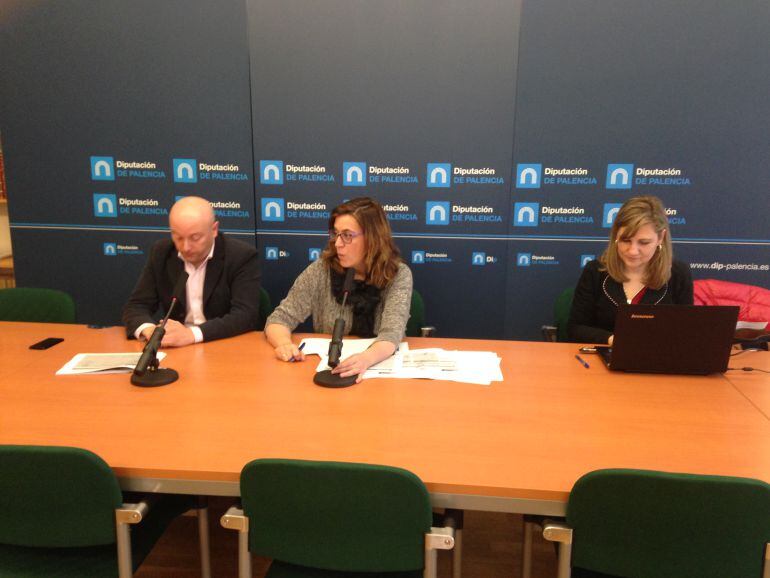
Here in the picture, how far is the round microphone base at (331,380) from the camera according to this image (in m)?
1.88

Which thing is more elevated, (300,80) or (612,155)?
(300,80)

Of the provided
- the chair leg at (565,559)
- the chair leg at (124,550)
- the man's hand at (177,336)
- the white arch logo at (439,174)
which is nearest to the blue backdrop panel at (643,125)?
the white arch logo at (439,174)

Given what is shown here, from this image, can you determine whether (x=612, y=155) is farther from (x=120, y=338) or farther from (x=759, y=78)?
(x=120, y=338)

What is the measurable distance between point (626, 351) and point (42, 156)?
3.57 m

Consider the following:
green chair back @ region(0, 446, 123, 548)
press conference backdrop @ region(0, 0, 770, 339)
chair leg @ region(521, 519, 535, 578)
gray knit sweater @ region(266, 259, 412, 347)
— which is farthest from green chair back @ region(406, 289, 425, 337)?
green chair back @ region(0, 446, 123, 548)

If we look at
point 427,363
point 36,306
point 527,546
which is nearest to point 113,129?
point 36,306

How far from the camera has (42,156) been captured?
3.61 meters

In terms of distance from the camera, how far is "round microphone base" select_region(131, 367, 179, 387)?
1878 millimetres

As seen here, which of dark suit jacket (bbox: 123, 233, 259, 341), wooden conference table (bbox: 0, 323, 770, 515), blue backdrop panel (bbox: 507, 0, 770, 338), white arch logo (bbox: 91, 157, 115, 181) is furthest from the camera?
white arch logo (bbox: 91, 157, 115, 181)

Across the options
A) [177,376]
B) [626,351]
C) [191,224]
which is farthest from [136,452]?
[626,351]

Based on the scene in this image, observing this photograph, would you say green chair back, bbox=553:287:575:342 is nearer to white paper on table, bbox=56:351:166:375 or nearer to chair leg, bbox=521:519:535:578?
chair leg, bbox=521:519:535:578

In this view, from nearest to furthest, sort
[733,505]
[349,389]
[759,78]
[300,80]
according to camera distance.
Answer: [733,505]
[349,389]
[759,78]
[300,80]

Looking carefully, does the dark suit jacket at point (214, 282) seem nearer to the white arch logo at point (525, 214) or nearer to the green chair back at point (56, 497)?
the green chair back at point (56, 497)

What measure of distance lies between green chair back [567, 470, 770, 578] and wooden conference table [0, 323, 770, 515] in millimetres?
99
